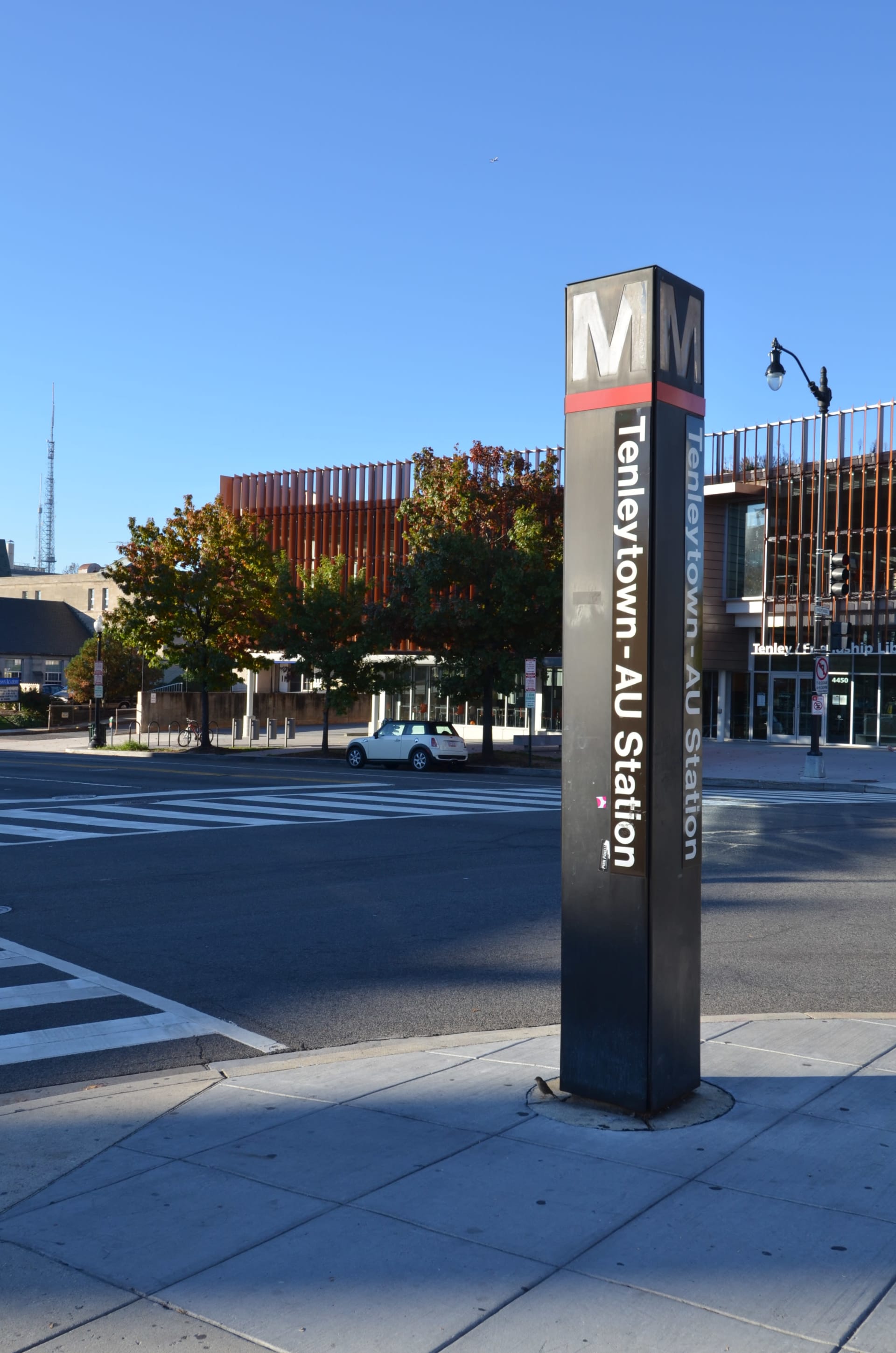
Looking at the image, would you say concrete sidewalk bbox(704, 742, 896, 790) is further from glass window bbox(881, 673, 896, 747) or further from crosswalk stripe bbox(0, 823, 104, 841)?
crosswalk stripe bbox(0, 823, 104, 841)

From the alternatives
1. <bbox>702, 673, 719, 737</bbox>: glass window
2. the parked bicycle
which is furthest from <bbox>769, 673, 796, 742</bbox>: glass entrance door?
the parked bicycle

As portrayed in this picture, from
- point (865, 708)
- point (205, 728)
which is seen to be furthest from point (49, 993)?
point (865, 708)

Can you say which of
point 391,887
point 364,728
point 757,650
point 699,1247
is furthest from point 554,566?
point 699,1247

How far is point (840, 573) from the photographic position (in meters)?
28.3

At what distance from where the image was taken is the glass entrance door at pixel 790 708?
44.9 m

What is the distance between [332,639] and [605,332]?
3549 centimetres

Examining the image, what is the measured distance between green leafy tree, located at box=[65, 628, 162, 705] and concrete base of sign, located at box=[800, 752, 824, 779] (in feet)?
127

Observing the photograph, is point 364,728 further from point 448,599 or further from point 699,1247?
point 699,1247

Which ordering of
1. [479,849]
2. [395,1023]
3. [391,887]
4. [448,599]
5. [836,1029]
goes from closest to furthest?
1. [836,1029]
2. [395,1023]
3. [391,887]
4. [479,849]
5. [448,599]

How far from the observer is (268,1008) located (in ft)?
24.6

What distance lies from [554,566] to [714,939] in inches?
1138

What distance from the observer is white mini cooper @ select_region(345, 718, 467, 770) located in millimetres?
33469

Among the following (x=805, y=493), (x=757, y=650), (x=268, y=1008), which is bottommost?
(x=268, y=1008)

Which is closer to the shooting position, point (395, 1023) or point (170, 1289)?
point (170, 1289)
